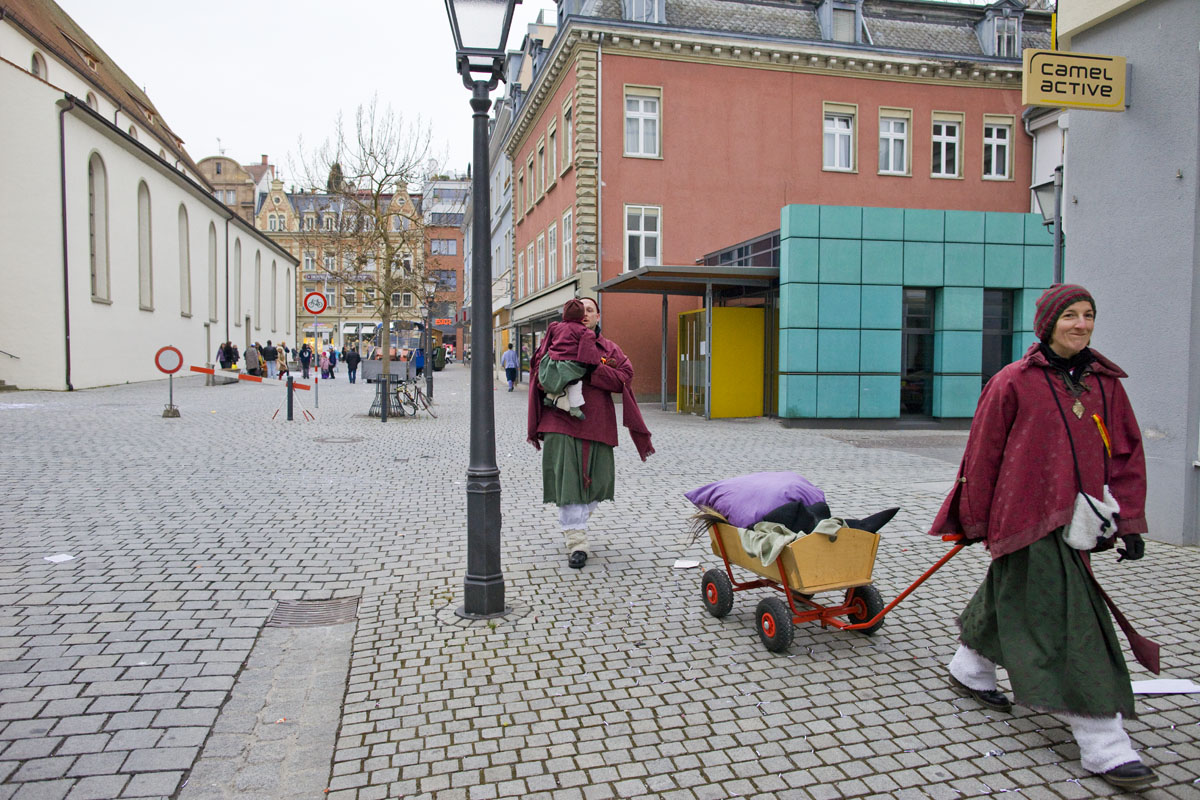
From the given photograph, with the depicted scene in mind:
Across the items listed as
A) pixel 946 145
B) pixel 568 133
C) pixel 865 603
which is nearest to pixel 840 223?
pixel 568 133

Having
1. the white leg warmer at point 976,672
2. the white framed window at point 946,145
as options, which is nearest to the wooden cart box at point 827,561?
the white leg warmer at point 976,672

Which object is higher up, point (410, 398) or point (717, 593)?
point (410, 398)

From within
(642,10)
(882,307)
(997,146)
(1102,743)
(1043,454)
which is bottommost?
(1102,743)

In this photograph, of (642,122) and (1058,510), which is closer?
(1058,510)

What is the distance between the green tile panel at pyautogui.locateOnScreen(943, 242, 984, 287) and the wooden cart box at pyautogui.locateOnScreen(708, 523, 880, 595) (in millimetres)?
14188

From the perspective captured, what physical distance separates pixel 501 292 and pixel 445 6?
38.5m

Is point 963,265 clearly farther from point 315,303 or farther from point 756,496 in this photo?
point 756,496

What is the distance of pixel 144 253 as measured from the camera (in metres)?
31.8

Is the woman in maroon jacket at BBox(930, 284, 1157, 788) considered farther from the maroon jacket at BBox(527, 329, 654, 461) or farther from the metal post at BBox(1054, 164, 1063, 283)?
the metal post at BBox(1054, 164, 1063, 283)

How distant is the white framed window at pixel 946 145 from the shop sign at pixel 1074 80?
71.1ft

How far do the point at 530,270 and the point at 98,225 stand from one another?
1476 centimetres

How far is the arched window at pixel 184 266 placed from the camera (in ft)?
118

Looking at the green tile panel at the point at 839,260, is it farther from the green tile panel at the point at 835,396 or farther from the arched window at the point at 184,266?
the arched window at the point at 184,266

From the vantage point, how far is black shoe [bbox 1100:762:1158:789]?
114 inches
